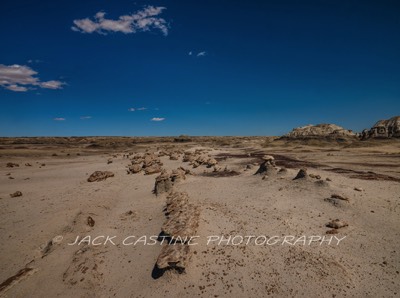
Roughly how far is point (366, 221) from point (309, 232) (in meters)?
3.33

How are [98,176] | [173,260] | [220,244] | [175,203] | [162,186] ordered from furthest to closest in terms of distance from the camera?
[98,176] < [162,186] < [175,203] < [220,244] < [173,260]

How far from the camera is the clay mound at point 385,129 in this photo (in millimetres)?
57344

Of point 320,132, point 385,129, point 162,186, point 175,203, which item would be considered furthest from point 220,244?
point 320,132

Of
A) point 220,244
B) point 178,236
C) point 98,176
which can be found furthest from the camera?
point 98,176

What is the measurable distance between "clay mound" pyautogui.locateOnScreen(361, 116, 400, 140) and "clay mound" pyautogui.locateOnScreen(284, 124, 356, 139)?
6.67 m

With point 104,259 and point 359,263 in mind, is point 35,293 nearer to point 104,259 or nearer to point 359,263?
point 104,259

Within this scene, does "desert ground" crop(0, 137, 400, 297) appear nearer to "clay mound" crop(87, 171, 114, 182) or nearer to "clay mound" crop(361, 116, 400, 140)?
"clay mound" crop(87, 171, 114, 182)

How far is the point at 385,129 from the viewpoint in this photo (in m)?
60.3

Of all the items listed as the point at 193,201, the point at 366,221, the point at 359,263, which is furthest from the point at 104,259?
the point at 366,221

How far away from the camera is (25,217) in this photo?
14836mm

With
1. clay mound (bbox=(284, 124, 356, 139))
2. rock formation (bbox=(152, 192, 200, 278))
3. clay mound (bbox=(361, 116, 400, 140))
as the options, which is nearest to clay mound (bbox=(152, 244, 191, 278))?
rock formation (bbox=(152, 192, 200, 278))

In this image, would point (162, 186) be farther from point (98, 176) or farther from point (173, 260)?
point (173, 260)

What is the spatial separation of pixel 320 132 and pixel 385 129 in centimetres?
2021

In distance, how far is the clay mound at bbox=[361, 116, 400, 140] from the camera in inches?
2258
